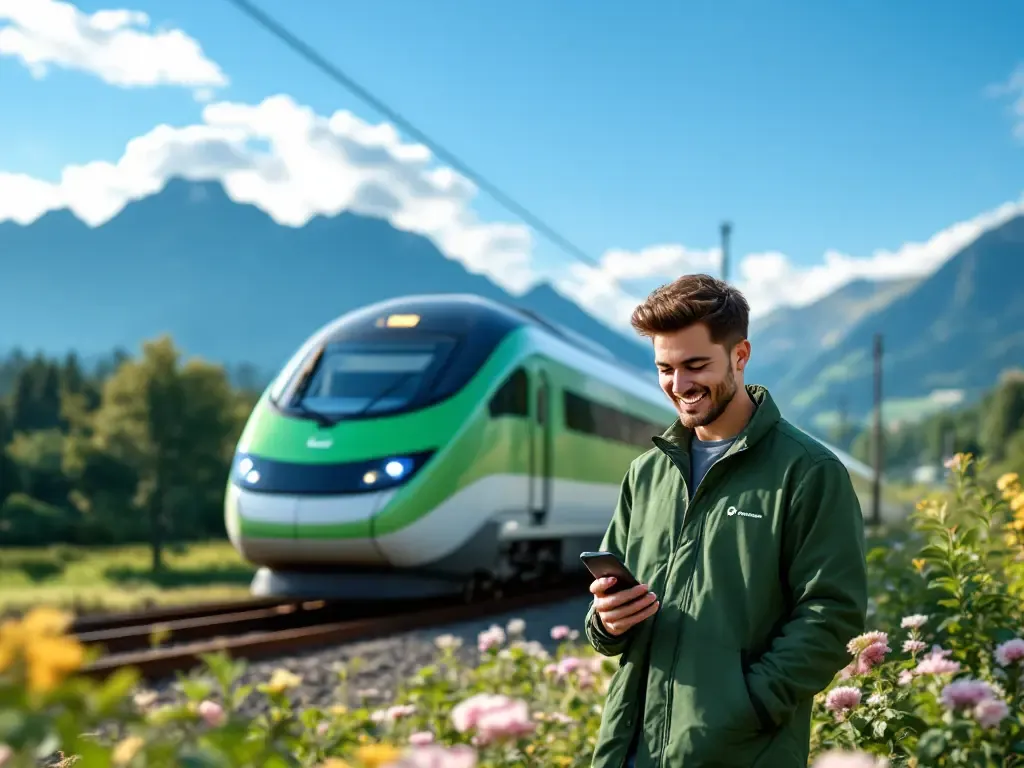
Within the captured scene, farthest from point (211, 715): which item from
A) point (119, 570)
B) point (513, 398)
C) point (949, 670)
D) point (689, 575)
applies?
point (119, 570)

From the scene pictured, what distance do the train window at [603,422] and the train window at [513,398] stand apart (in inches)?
48.8

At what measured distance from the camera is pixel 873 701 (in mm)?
2785

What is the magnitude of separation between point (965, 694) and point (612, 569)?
0.73m

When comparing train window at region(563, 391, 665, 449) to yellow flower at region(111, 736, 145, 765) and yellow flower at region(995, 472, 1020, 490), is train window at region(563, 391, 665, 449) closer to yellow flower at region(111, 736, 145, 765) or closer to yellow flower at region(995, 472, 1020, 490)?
yellow flower at region(995, 472, 1020, 490)

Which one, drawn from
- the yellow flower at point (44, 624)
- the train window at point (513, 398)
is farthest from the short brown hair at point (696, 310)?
the train window at point (513, 398)

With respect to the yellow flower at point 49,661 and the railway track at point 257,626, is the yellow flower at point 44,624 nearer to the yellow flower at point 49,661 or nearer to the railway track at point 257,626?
the yellow flower at point 49,661

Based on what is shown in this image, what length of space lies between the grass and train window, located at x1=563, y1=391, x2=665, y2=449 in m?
9.40

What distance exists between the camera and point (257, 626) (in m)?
10.8

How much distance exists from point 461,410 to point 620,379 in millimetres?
6010

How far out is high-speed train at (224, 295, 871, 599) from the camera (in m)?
9.90

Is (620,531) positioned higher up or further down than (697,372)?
further down

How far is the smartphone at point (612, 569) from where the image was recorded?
240 cm

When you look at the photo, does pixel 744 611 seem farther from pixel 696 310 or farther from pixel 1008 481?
pixel 1008 481

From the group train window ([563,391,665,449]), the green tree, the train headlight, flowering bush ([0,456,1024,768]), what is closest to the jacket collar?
flowering bush ([0,456,1024,768])
